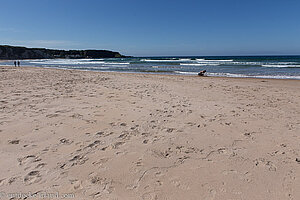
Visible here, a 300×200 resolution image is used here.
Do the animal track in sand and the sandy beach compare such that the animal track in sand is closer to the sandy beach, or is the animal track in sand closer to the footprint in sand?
the sandy beach

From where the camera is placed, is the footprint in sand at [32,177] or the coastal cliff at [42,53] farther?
the coastal cliff at [42,53]

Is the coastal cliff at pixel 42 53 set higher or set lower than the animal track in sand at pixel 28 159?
higher

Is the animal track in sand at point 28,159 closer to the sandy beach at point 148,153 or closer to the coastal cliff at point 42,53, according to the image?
the sandy beach at point 148,153

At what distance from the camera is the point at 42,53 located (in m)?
98.4

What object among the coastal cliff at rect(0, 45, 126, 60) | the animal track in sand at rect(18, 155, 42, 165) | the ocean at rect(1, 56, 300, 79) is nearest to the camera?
the animal track in sand at rect(18, 155, 42, 165)

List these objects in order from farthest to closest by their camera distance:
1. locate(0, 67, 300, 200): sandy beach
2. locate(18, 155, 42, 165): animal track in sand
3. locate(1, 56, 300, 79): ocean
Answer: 1. locate(1, 56, 300, 79): ocean
2. locate(18, 155, 42, 165): animal track in sand
3. locate(0, 67, 300, 200): sandy beach

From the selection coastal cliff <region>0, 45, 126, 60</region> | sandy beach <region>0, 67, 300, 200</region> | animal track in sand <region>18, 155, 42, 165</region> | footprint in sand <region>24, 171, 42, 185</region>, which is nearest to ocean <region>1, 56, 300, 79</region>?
sandy beach <region>0, 67, 300, 200</region>

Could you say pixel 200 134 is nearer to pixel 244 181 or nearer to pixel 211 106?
pixel 244 181

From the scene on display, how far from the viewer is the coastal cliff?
8388 cm

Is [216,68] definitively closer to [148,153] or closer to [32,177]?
[148,153]


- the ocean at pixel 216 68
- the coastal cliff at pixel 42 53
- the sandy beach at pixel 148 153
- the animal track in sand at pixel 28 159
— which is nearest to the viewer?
the sandy beach at pixel 148 153

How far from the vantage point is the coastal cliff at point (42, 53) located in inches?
3302

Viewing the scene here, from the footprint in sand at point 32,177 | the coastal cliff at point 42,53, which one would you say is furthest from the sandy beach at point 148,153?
the coastal cliff at point 42,53

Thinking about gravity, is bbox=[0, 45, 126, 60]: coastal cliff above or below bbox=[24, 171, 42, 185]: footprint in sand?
above
